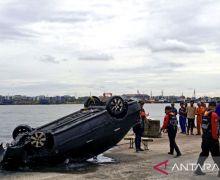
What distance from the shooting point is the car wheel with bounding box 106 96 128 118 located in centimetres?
1225

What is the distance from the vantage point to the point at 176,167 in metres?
10.5

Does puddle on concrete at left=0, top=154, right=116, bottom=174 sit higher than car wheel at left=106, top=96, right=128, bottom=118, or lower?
lower

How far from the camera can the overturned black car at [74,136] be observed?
442 inches

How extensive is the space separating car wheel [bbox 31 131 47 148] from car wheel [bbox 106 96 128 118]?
214 centimetres

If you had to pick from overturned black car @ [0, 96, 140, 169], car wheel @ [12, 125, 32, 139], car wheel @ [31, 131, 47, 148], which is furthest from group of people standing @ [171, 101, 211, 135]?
car wheel @ [31, 131, 47, 148]

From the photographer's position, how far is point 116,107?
12344 millimetres

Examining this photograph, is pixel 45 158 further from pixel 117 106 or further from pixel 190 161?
pixel 190 161

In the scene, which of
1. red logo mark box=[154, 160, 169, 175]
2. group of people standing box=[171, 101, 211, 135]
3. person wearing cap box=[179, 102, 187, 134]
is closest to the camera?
red logo mark box=[154, 160, 169, 175]

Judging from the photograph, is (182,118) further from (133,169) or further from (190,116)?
(133,169)

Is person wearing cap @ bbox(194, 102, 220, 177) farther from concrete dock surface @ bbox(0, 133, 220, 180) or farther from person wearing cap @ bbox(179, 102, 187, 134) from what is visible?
person wearing cap @ bbox(179, 102, 187, 134)

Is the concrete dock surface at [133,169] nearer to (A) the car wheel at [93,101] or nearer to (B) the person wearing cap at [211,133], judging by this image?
(B) the person wearing cap at [211,133]

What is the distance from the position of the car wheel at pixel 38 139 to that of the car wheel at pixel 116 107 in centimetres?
214

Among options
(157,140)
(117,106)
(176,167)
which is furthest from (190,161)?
(157,140)

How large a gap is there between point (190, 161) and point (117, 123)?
2.38 meters
